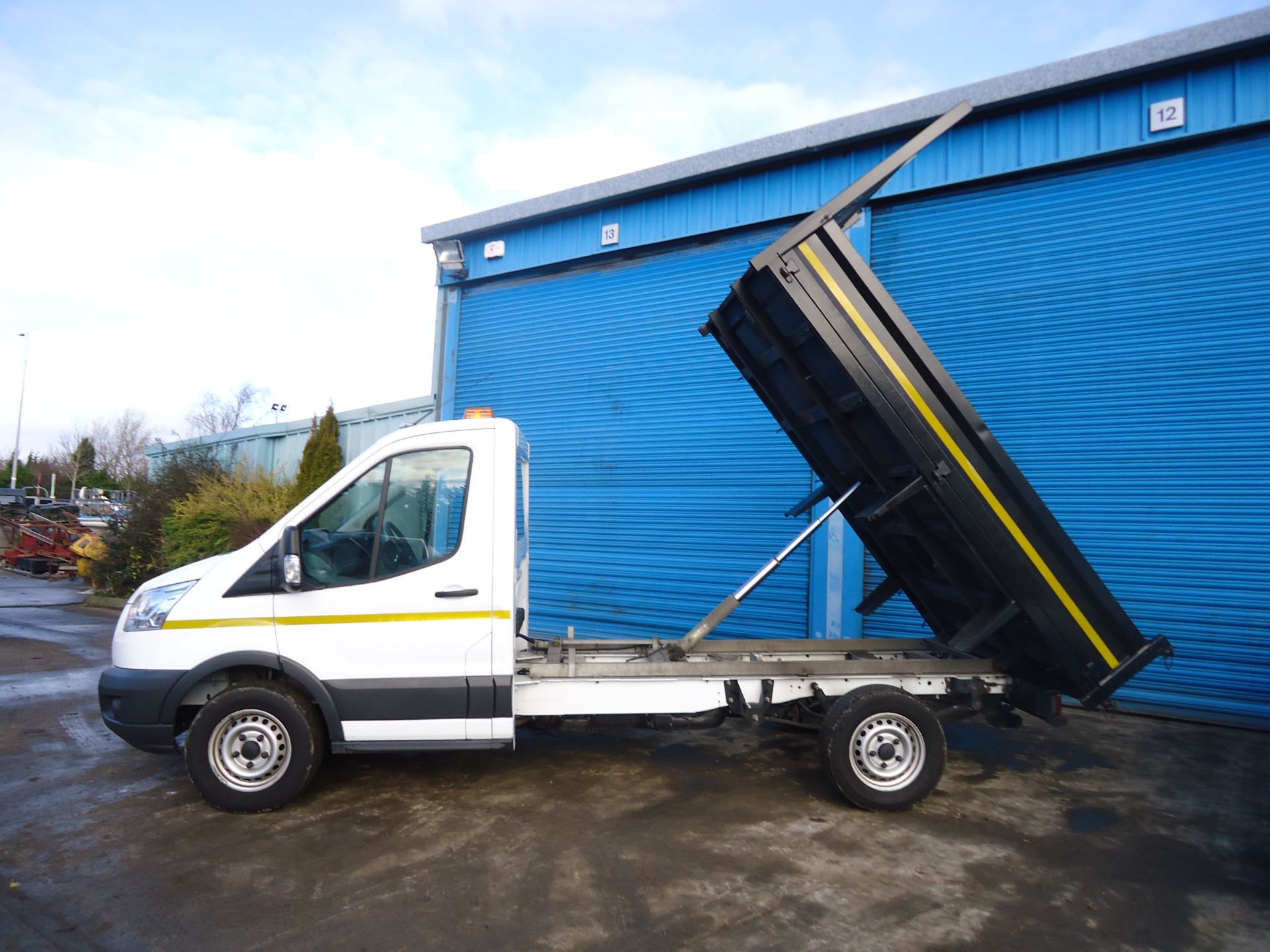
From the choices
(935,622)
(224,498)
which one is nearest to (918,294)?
(935,622)

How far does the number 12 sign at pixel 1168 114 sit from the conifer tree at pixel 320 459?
478 inches

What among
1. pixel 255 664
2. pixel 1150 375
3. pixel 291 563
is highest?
pixel 1150 375

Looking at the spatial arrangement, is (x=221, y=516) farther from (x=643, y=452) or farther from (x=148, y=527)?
(x=643, y=452)

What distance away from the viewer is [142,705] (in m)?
4.60

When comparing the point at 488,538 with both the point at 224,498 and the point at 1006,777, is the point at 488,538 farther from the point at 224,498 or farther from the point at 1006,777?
the point at 224,498

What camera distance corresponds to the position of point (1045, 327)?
808 cm

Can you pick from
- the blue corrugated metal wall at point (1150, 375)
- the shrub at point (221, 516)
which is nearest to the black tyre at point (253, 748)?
the blue corrugated metal wall at point (1150, 375)

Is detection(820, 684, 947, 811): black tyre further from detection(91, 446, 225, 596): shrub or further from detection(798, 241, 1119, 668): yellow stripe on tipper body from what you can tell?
detection(91, 446, 225, 596): shrub

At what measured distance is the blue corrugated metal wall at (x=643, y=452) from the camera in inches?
380

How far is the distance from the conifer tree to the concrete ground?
772 cm

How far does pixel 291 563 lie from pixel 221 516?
1067cm

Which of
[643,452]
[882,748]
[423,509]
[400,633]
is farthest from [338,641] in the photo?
[643,452]

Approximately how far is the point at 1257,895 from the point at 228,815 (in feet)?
18.0

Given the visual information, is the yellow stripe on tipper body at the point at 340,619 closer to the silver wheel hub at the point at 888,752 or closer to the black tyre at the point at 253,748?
the black tyre at the point at 253,748
